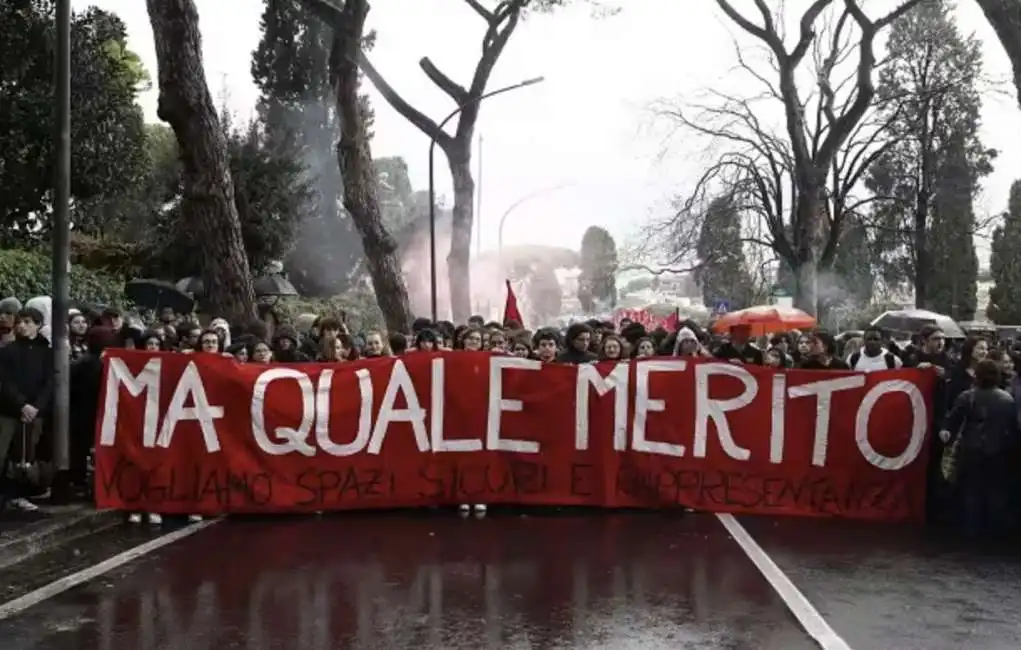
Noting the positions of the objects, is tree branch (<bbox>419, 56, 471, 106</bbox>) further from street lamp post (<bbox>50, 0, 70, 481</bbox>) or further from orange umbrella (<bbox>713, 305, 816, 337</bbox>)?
street lamp post (<bbox>50, 0, 70, 481</bbox>)

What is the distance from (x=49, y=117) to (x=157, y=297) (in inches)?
171

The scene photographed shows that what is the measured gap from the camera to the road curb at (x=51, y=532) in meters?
8.16

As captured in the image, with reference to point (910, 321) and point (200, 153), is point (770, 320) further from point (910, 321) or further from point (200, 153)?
point (200, 153)

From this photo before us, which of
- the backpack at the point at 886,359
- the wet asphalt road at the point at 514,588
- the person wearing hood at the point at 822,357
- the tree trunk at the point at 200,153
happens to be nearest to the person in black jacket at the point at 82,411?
the wet asphalt road at the point at 514,588

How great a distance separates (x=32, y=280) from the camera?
19.8 m

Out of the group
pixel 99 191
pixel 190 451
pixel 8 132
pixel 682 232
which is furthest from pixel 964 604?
pixel 682 232

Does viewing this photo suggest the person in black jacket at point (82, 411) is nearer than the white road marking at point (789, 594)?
No

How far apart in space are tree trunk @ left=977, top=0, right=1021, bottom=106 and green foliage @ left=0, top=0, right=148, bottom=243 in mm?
16174

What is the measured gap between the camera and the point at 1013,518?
9547mm

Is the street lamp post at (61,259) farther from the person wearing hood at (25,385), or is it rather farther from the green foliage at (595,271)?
the green foliage at (595,271)

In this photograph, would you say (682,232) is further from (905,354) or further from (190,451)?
(190,451)

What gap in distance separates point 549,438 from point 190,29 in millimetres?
8152

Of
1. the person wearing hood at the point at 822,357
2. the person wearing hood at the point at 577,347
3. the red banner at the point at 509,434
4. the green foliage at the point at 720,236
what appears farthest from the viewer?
the green foliage at the point at 720,236

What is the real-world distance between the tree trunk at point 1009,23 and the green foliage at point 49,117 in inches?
637
